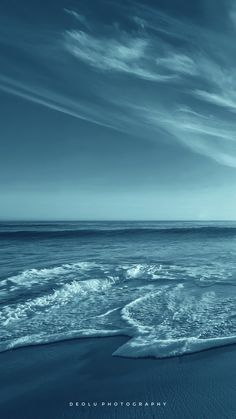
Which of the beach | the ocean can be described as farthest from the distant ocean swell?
the beach

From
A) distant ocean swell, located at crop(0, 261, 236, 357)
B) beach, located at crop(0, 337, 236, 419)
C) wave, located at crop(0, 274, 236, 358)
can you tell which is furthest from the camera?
distant ocean swell, located at crop(0, 261, 236, 357)

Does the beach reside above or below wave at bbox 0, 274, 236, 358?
below

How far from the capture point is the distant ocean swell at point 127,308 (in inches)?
204

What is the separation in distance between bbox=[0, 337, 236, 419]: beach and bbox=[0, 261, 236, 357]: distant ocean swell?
0.89 ft

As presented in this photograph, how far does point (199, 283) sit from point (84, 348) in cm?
511

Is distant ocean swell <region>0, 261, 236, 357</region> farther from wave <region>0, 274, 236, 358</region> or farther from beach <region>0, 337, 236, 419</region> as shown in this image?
beach <region>0, 337, 236, 419</region>

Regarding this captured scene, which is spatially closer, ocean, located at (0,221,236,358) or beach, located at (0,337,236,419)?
beach, located at (0,337,236,419)

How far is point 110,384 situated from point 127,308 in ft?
9.39

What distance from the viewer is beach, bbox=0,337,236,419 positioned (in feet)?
11.4

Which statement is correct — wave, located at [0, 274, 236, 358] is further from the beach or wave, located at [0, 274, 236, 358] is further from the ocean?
the beach

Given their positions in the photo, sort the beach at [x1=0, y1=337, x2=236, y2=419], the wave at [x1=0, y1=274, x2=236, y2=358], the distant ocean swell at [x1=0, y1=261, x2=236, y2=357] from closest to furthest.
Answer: the beach at [x1=0, y1=337, x2=236, y2=419] < the wave at [x1=0, y1=274, x2=236, y2=358] < the distant ocean swell at [x1=0, y1=261, x2=236, y2=357]

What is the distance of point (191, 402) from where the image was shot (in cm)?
358

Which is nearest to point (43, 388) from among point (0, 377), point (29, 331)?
point (0, 377)

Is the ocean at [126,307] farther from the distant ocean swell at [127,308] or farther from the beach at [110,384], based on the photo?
the beach at [110,384]
